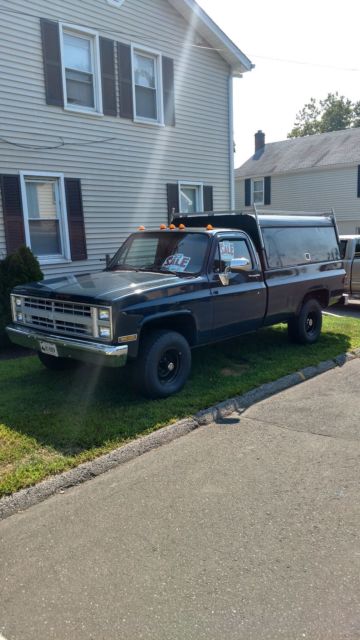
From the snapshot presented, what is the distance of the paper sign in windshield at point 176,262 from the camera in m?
6.10

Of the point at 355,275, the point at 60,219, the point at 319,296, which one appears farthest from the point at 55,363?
the point at 355,275

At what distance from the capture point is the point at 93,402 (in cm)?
534

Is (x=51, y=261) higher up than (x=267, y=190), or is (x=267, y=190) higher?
(x=267, y=190)

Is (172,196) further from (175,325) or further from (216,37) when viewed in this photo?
→ (175,325)

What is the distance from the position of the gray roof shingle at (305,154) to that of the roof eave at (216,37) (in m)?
14.3

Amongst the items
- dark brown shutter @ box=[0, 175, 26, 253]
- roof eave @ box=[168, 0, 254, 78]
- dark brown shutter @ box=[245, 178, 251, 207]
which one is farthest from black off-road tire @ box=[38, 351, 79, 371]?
dark brown shutter @ box=[245, 178, 251, 207]

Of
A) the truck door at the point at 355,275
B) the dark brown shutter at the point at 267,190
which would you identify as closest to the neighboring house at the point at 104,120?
the truck door at the point at 355,275

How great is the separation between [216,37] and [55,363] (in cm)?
1039

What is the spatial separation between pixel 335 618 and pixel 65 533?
1669 millimetres

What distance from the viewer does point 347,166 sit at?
86.6 ft

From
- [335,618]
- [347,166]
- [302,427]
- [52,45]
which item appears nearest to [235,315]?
[302,427]

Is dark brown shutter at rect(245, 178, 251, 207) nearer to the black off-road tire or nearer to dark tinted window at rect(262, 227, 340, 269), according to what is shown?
dark tinted window at rect(262, 227, 340, 269)

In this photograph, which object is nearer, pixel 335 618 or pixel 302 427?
pixel 335 618

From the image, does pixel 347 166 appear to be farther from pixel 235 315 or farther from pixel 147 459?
pixel 147 459
